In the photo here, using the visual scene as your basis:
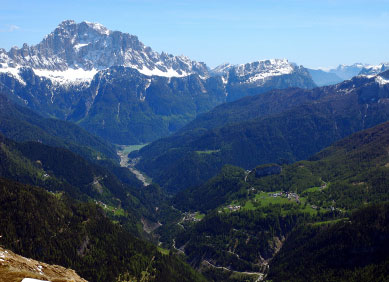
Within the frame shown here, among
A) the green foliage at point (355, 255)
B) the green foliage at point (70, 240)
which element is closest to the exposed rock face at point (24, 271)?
the green foliage at point (70, 240)

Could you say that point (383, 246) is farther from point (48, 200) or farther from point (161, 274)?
point (48, 200)

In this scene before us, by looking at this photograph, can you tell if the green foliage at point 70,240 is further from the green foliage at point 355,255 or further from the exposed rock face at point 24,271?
the green foliage at point 355,255

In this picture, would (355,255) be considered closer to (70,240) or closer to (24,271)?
(70,240)

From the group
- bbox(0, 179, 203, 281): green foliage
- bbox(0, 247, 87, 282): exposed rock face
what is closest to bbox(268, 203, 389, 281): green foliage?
bbox(0, 179, 203, 281): green foliage

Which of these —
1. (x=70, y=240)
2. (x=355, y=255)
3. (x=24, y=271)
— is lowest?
(x=355, y=255)

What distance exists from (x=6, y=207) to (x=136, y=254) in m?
63.3

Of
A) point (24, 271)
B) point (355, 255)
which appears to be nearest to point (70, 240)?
point (24, 271)

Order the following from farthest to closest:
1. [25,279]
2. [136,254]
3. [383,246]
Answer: [136,254] → [383,246] → [25,279]

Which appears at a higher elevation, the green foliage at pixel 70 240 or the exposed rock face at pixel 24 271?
the exposed rock face at pixel 24 271

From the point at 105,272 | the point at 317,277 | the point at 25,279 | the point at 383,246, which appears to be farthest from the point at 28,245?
the point at 383,246

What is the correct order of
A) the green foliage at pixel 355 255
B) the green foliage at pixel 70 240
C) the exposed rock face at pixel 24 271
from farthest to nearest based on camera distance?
the green foliage at pixel 355 255
the green foliage at pixel 70 240
the exposed rock face at pixel 24 271

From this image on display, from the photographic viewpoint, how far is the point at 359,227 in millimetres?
191000

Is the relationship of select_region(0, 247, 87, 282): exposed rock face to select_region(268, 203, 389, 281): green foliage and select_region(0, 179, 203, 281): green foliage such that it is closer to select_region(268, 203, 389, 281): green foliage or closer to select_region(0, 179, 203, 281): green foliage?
select_region(0, 179, 203, 281): green foliage

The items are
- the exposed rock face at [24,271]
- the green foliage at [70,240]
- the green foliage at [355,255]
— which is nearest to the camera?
the exposed rock face at [24,271]
